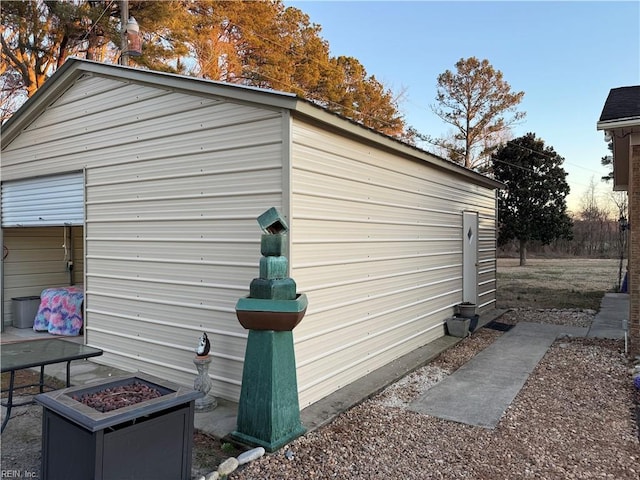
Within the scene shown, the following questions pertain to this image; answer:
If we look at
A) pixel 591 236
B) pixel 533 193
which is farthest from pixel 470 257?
pixel 591 236

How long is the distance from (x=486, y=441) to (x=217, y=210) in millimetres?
2897

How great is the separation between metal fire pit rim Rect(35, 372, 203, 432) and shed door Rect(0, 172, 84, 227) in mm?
3503

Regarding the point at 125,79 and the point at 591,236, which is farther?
the point at 591,236

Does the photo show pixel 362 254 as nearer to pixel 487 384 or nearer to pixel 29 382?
pixel 487 384

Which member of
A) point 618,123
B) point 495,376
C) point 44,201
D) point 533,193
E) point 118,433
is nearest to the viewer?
point 118,433

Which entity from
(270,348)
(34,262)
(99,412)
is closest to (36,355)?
(99,412)

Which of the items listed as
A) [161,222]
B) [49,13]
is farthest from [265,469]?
[49,13]

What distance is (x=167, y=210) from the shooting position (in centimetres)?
447

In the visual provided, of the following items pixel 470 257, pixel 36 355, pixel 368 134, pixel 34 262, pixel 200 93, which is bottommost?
pixel 36 355

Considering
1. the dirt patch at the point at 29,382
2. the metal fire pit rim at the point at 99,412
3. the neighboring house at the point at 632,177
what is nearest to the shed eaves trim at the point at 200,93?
the neighboring house at the point at 632,177

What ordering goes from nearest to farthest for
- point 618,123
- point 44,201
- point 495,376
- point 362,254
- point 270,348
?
1. point 270,348
2. point 362,254
3. point 495,376
4. point 618,123
5. point 44,201

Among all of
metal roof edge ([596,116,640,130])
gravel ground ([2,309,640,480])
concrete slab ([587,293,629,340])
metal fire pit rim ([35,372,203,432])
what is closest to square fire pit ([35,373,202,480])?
metal fire pit rim ([35,372,203,432])

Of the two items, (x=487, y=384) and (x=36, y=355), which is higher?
(x=36, y=355)

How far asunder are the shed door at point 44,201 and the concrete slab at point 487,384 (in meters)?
4.55
